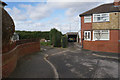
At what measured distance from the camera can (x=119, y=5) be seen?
14.4 meters

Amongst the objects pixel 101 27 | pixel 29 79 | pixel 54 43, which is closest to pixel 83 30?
pixel 101 27

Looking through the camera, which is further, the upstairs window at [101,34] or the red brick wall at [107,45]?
the upstairs window at [101,34]

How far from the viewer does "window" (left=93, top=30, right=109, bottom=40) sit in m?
13.4

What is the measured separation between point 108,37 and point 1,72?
1377 centimetres

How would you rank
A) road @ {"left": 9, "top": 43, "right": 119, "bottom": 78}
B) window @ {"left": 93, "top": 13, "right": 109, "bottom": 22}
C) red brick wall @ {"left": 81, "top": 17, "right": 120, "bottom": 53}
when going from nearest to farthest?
road @ {"left": 9, "top": 43, "right": 119, "bottom": 78} < red brick wall @ {"left": 81, "top": 17, "right": 120, "bottom": 53} < window @ {"left": 93, "top": 13, "right": 109, "bottom": 22}

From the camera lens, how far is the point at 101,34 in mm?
13594

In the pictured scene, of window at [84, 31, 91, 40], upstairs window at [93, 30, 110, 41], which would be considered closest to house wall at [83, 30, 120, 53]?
upstairs window at [93, 30, 110, 41]

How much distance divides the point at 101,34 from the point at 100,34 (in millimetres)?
142

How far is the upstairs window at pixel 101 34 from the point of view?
13.4 metres

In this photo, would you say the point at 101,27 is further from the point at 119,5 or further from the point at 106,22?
the point at 119,5

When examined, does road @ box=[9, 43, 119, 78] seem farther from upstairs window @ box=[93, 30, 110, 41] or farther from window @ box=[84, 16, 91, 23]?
window @ box=[84, 16, 91, 23]

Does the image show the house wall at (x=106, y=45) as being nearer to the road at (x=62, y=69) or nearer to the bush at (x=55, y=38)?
the road at (x=62, y=69)

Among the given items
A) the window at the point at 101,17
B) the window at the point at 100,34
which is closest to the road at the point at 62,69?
A: the window at the point at 100,34

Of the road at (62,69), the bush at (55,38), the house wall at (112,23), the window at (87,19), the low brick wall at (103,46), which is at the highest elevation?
the window at (87,19)
